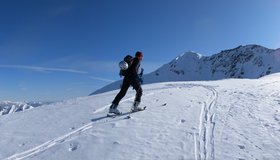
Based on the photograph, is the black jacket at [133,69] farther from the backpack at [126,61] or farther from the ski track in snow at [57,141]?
the ski track in snow at [57,141]

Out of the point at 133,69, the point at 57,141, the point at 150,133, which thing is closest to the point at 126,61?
the point at 133,69

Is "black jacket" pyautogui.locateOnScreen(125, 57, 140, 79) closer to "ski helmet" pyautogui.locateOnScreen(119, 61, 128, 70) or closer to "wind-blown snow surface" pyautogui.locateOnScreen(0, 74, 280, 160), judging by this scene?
"ski helmet" pyautogui.locateOnScreen(119, 61, 128, 70)

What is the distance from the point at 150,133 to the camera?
31.4 ft

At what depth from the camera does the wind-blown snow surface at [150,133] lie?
26.5ft

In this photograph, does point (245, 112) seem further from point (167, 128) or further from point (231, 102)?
point (167, 128)

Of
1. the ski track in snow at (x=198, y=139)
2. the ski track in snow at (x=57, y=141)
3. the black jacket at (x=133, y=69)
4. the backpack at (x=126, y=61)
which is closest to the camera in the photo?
the ski track in snow at (x=198, y=139)

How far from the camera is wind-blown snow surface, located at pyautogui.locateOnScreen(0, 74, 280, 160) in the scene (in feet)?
26.5

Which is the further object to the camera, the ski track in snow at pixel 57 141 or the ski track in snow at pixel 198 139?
the ski track in snow at pixel 57 141

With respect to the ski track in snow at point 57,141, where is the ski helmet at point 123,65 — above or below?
above

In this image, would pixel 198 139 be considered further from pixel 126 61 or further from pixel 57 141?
pixel 126 61

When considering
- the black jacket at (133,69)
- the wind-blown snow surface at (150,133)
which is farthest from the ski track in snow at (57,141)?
the black jacket at (133,69)

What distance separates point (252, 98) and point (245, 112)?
4501 mm

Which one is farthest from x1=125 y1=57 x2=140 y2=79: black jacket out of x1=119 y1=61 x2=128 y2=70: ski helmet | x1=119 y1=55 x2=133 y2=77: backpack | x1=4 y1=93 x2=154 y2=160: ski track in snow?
x1=4 y1=93 x2=154 y2=160: ski track in snow

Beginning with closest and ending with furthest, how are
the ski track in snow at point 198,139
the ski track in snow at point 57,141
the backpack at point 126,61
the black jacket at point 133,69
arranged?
1. the ski track in snow at point 198,139
2. the ski track in snow at point 57,141
3. the backpack at point 126,61
4. the black jacket at point 133,69
